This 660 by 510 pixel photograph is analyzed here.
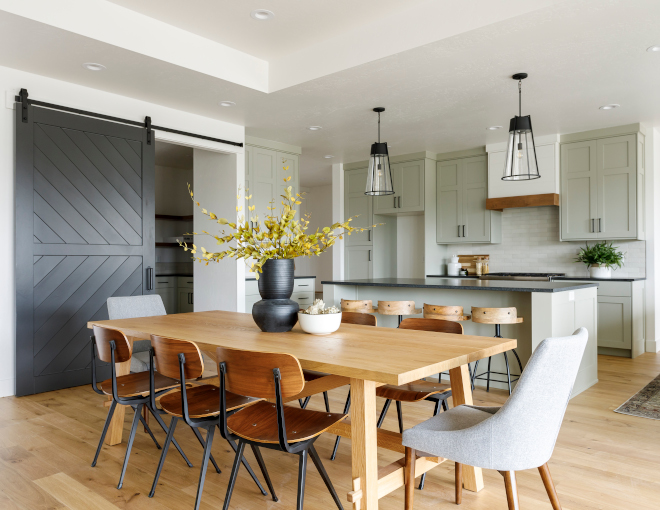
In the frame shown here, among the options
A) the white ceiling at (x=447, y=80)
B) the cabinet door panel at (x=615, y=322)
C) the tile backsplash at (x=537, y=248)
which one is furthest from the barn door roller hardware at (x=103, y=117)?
the cabinet door panel at (x=615, y=322)

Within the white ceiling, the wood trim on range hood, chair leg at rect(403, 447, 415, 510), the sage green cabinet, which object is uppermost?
the white ceiling

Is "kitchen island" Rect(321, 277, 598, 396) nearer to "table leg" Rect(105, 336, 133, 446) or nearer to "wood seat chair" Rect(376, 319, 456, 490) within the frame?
"wood seat chair" Rect(376, 319, 456, 490)

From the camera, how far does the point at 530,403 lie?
1605 millimetres

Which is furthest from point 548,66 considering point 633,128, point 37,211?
point 37,211

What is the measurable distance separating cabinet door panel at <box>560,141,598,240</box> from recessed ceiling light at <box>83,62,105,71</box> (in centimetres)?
505

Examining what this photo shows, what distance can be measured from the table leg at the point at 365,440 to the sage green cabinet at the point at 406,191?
5683 millimetres

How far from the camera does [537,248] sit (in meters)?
6.70

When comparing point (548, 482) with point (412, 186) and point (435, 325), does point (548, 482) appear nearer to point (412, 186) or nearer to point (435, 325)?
point (435, 325)

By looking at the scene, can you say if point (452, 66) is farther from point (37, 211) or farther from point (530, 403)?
point (37, 211)

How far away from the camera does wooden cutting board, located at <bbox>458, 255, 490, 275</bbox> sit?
7.22 meters

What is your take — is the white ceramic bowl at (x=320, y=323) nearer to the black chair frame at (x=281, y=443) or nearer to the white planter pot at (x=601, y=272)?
the black chair frame at (x=281, y=443)

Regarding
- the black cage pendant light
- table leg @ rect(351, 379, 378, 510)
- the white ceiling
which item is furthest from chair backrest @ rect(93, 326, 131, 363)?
the black cage pendant light

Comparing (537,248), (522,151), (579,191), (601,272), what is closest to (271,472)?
(522,151)

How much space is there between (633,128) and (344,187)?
157 inches
